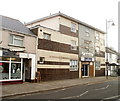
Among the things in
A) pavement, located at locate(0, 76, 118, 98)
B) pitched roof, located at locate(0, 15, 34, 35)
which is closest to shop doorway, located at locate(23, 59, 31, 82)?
pavement, located at locate(0, 76, 118, 98)

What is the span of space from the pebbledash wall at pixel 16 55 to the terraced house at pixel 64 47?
1028mm

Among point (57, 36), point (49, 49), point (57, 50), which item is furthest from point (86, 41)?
point (49, 49)

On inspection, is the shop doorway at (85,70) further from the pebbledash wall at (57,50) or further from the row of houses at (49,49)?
the pebbledash wall at (57,50)

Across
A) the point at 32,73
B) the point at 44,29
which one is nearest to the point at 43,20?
the point at 44,29

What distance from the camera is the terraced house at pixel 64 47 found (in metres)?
18.6

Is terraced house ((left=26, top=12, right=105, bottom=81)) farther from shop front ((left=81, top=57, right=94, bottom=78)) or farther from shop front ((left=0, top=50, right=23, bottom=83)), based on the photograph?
shop front ((left=0, top=50, right=23, bottom=83))

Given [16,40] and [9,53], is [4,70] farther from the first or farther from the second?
[16,40]

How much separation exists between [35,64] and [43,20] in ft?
26.6

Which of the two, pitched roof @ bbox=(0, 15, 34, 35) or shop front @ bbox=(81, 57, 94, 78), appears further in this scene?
shop front @ bbox=(81, 57, 94, 78)

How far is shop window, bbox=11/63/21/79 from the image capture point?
15.7 metres

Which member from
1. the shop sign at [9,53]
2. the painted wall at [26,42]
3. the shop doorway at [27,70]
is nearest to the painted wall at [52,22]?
the painted wall at [26,42]

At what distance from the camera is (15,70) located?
16.0m

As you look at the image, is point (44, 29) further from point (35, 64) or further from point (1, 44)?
point (1, 44)

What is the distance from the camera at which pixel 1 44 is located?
14.8 m
